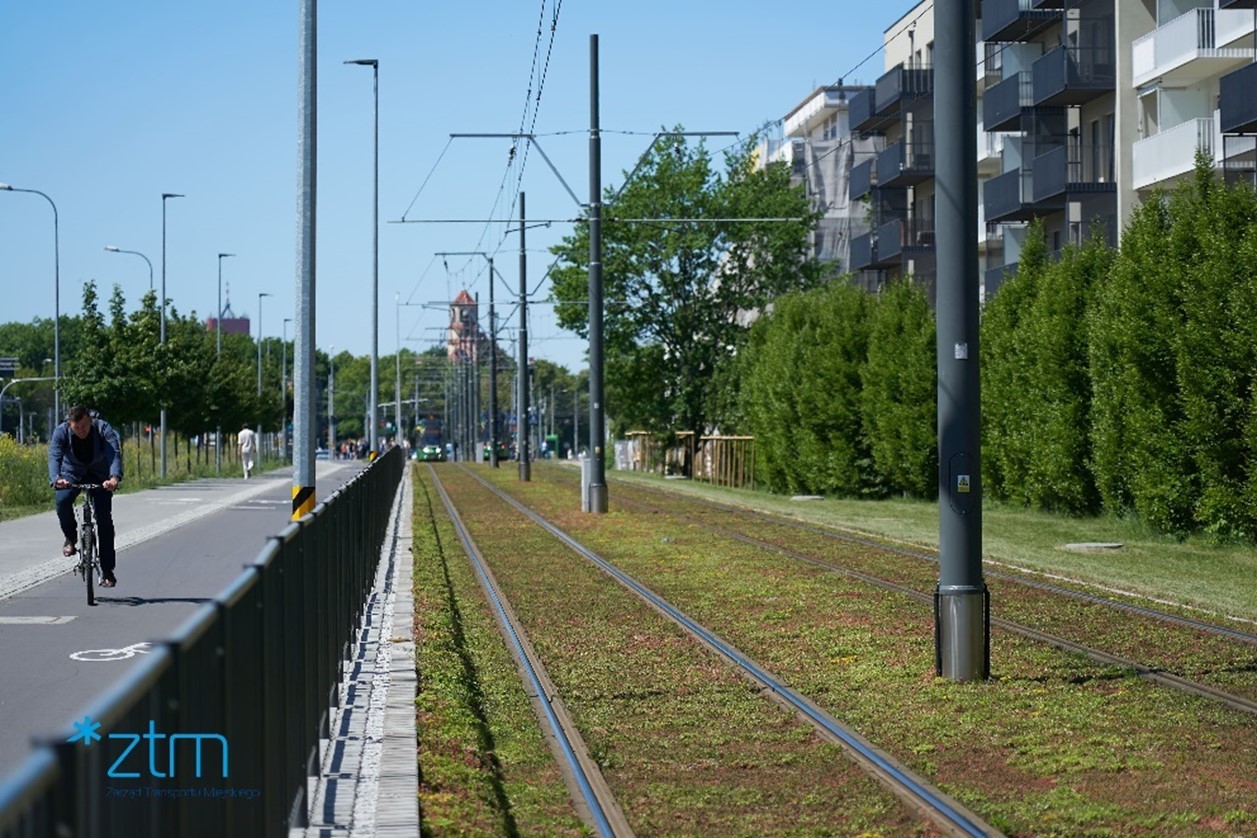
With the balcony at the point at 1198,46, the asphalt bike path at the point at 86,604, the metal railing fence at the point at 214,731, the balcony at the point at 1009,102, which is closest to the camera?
the metal railing fence at the point at 214,731

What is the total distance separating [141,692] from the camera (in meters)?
3.86

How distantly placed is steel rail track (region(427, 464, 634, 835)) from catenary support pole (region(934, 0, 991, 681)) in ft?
8.60

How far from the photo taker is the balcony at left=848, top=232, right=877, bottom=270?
67.8 m

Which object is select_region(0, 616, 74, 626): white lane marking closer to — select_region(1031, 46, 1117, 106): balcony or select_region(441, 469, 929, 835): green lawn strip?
select_region(441, 469, 929, 835): green lawn strip

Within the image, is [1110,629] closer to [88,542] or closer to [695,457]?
[88,542]

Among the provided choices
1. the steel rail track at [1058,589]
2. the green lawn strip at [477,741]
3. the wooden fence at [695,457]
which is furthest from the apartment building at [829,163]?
the green lawn strip at [477,741]

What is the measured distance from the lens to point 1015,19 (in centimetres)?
5166

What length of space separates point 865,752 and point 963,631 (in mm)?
2679

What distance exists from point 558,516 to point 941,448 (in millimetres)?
25084

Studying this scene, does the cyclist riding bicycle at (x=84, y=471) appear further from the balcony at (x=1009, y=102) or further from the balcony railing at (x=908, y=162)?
the balcony railing at (x=908, y=162)

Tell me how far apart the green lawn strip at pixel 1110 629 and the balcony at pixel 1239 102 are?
587 inches

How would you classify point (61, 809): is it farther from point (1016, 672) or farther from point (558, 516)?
point (558, 516)

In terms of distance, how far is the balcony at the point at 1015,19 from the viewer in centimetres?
5120

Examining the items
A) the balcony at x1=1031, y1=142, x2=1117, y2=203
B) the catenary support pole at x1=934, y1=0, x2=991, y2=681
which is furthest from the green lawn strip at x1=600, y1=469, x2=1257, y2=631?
the balcony at x1=1031, y1=142, x2=1117, y2=203
